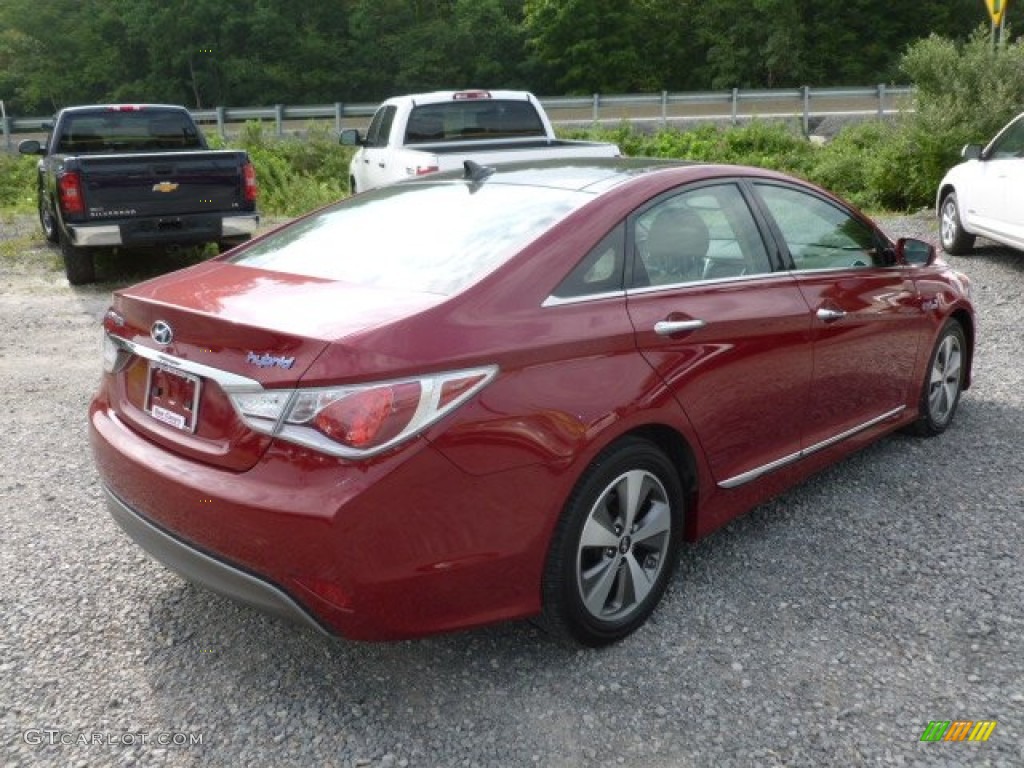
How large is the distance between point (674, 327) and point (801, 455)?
1.07m

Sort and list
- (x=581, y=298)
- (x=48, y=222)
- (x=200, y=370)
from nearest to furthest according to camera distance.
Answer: (x=200, y=370), (x=581, y=298), (x=48, y=222)

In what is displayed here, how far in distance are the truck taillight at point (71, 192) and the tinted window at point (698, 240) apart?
24.6ft

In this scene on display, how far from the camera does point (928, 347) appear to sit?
15.9 feet

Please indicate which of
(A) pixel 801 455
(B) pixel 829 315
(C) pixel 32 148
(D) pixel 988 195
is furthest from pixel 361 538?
(C) pixel 32 148

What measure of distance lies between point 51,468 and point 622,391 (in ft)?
10.8

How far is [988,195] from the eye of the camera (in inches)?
371

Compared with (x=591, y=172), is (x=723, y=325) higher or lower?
lower

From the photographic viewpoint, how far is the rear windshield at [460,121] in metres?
10.8

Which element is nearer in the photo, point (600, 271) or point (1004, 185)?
point (600, 271)

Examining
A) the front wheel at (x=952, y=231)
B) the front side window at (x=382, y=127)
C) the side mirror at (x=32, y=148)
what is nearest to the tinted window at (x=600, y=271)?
the front wheel at (x=952, y=231)

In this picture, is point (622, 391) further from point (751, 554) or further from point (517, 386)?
point (751, 554)

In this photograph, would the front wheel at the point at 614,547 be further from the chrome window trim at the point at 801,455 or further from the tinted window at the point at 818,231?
the tinted window at the point at 818,231

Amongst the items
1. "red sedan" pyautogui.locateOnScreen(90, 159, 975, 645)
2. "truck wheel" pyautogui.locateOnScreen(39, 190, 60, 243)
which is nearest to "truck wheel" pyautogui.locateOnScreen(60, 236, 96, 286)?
"truck wheel" pyautogui.locateOnScreen(39, 190, 60, 243)

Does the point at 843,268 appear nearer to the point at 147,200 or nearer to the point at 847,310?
the point at 847,310
